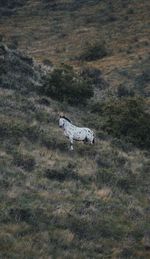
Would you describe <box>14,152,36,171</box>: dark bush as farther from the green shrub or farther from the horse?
the green shrub

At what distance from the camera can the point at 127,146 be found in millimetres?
21766

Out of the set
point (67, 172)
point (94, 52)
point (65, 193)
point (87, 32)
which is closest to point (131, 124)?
point (67, 172)

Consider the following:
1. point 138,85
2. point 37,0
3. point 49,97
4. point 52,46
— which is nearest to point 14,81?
point 49,97

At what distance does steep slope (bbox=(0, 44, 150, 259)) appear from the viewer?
11.0 meters

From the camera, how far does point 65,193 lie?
45.7 feet

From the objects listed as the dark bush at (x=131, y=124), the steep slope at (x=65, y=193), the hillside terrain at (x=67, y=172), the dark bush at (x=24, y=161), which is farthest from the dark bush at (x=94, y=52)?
the dark bush at (x=24, y=161)

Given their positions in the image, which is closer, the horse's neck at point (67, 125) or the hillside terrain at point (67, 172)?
the hillside terrain at point (67, 172)

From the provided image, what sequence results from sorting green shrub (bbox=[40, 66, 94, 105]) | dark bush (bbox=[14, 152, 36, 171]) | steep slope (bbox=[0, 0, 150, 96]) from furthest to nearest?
steep slope (bbox=[0, 0, 150, 96]) → green shrub (bbox=[40, 66, 94, 105]) → dark bush (bbox=[14, 152, 36, 171])

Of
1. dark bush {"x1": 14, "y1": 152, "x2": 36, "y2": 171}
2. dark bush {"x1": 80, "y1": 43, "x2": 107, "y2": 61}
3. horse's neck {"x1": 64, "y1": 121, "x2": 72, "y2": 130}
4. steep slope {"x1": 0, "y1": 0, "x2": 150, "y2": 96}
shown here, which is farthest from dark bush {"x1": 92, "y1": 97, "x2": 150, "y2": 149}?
dark bush {"x1": 80, "y1": 43, "x2": 107, "y2": 61}

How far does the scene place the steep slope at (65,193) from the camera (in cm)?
1102

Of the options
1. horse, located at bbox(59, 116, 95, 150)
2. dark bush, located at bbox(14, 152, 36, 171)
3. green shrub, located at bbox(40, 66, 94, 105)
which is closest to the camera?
dark bush, located at bbox(14, 152, 36, 171)

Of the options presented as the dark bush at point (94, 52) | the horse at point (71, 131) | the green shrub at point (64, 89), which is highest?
the horse at point (71, 131)

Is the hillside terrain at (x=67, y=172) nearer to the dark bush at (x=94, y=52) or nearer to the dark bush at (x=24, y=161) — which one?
the dark bush at (x=24, y=161)

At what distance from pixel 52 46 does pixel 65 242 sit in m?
62.3
